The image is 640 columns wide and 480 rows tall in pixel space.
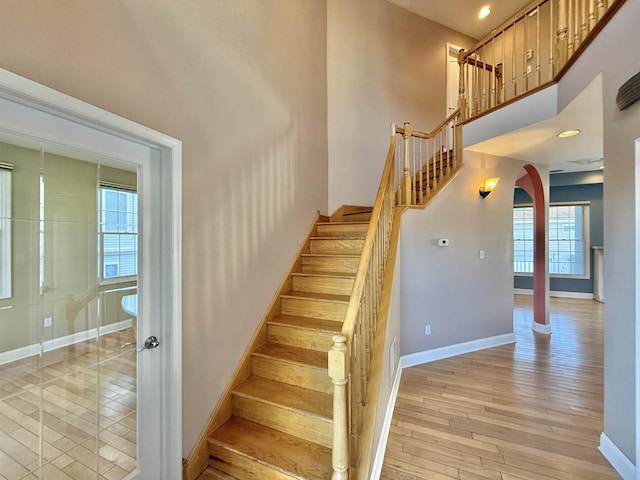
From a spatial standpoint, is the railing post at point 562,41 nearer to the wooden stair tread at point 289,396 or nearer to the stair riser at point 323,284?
the stair riser at point 323,284

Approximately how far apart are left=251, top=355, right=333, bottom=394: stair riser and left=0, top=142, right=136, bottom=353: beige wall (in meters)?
1.13

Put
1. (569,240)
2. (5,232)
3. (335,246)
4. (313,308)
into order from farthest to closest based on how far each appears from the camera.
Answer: (569,240) < (335,246) < (313,308) < (5,232)

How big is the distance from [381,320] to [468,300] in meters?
2.18

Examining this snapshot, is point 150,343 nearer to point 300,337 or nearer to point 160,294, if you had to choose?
point 160,294


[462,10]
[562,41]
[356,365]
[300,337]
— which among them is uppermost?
[462,10]

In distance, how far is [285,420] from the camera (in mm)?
1860

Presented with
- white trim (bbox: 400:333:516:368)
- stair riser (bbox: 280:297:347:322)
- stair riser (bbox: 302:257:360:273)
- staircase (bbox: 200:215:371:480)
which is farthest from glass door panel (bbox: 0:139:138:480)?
white trim (bbox: 400:333:516:368)

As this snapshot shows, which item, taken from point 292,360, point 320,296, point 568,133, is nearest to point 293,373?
point 292,360

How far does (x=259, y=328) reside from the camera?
7.89 ft

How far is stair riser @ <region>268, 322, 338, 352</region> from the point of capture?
226 cm

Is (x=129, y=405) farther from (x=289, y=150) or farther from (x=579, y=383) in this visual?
(x=579, y=383)

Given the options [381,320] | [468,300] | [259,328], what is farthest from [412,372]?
[259,328]

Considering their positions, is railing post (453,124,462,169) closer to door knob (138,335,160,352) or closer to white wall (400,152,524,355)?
white wall (400,152,524,355)

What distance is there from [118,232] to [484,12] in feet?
20.4
